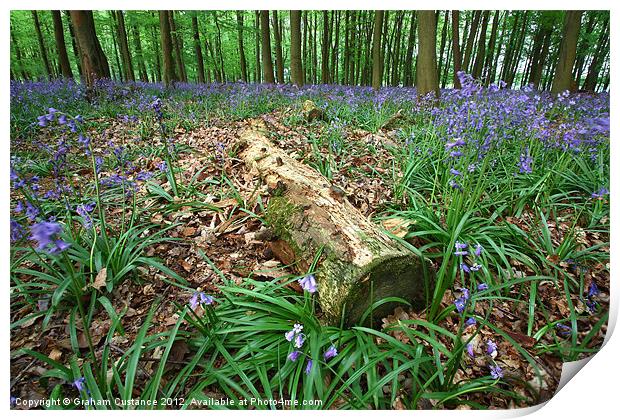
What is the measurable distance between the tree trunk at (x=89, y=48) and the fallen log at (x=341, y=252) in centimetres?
166

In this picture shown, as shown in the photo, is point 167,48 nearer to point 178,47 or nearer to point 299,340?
point 178,47

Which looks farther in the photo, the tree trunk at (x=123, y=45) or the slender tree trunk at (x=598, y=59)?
the tree trunk at (x=123, y=45)

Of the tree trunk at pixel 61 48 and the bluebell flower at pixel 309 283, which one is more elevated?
the tree trunk at pixel 61 48

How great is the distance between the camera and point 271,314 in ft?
4.77

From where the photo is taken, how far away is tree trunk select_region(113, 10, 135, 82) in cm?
174

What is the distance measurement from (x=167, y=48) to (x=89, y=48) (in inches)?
29.5

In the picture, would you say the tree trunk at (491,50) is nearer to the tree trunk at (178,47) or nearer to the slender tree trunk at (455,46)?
the slender tree trunk at (455,46)

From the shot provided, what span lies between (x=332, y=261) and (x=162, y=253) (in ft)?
3.91

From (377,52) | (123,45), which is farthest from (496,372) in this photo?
(123,45)

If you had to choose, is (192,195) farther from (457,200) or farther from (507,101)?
(507,101)

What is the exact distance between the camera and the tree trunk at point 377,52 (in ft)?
6.58

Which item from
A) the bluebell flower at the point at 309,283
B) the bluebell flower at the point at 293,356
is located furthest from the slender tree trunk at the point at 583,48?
the bluebell flower at the point at 293,356

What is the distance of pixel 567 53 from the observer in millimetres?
1836
